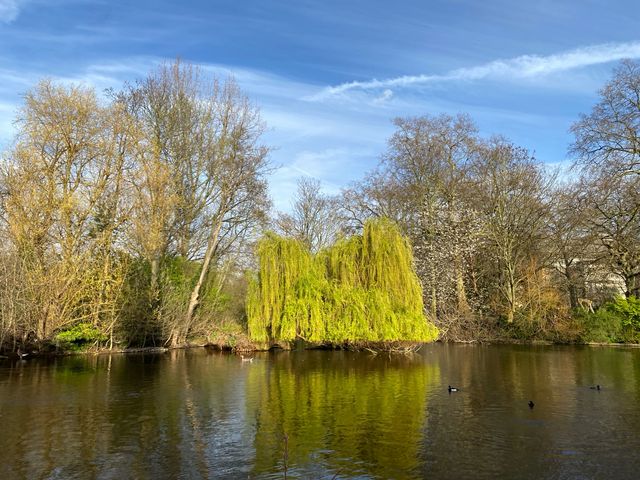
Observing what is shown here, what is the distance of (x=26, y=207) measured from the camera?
23.6m

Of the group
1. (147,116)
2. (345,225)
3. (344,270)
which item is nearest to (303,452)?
(344,270)

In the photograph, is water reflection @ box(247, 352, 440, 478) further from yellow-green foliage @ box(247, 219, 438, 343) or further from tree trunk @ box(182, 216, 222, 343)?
tree trunk @ box(182, 216, 222, 343)

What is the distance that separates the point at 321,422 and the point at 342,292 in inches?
481

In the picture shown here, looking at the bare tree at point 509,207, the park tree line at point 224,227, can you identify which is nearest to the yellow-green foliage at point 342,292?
the park tree line at point 224,227

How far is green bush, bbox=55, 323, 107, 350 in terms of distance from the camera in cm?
2414

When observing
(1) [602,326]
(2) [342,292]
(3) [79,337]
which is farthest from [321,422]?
(1) [602,326]

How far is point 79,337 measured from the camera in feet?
80.7

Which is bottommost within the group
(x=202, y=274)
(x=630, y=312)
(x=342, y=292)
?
(x=630, y=312)

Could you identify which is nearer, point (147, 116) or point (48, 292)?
point (48, 292)

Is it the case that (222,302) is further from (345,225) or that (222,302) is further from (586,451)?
(586,451)

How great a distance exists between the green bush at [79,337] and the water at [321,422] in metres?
4.48

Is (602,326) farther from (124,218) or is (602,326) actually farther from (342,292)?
(124,218)

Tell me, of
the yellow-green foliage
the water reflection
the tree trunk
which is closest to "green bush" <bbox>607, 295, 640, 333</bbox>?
the yellow-green foliage

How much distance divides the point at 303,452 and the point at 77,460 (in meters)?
3.64
